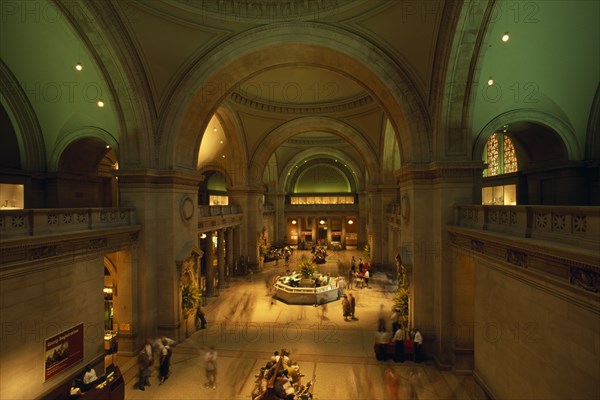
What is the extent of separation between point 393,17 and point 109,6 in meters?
8.33

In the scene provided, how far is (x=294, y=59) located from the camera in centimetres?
1190

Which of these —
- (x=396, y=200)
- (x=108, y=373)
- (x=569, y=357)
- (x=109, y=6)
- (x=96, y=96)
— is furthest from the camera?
(x=396, y=200)

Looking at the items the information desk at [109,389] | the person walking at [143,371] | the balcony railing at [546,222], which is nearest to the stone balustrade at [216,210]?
the person walking at [143,371]

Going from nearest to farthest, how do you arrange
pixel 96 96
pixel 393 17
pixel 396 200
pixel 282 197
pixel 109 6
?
1. pixel 109 6
2. pixel 393 17
3. pixel 96 96
4. pixel 396 200
5. pixel 282 197

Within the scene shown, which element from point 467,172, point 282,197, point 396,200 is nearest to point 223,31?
point 467,172

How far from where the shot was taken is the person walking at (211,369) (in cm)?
781

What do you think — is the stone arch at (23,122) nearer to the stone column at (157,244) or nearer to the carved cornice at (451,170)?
the stone column at (157,244)

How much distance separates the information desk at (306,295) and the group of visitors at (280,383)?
722 cm

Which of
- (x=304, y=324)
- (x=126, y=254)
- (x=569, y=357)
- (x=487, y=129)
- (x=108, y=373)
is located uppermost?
(x=487, y=129)

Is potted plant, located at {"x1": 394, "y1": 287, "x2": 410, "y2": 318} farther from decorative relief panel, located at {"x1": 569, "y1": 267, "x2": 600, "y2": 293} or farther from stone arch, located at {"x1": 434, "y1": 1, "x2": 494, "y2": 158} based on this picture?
decorative relief panel, located at {"x1": 569, "y1": 267, "x2": 600, "y2": 293}

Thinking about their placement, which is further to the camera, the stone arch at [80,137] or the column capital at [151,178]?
the stone arch at [80,137]

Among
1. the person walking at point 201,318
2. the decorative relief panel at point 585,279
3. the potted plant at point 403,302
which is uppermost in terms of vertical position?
the decorative relief panel at point 585,279

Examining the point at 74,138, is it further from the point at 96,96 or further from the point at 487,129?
the point at 487,129

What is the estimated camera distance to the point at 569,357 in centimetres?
431
